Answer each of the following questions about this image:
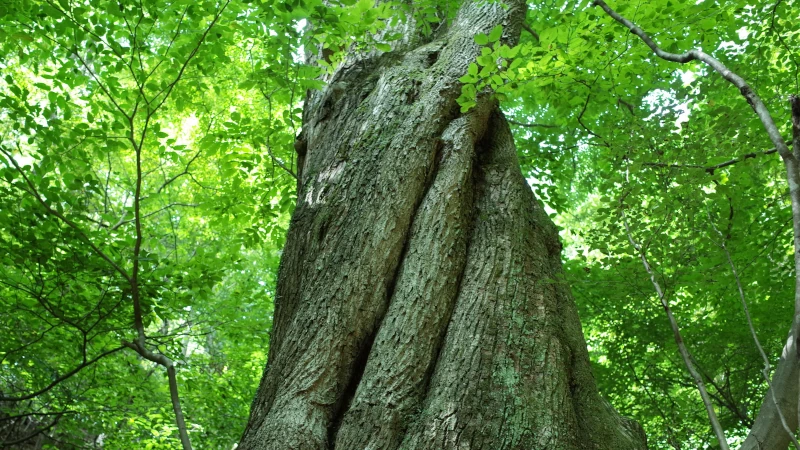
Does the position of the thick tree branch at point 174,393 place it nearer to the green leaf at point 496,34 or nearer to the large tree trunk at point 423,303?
the large tree trunk at point 423,303

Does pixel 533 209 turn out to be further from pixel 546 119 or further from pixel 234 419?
pixel 234 419

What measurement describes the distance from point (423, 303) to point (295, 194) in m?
3.70

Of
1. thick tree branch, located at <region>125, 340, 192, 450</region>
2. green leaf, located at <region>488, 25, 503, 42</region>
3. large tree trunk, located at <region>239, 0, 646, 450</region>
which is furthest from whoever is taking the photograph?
green leaf, located at <region>488, 25, 503, 42</region>

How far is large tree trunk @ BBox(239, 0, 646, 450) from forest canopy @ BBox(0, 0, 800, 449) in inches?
14.1

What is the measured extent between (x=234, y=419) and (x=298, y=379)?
19.9 ft

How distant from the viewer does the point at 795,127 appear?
1.54 metres

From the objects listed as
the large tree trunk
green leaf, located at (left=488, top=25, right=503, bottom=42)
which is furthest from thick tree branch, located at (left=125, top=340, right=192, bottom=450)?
green leaf, located at (left=488, top=25, right=503, bottom=42)

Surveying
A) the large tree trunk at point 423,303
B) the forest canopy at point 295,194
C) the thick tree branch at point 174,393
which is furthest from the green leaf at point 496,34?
the thick tree branch at point 174,393

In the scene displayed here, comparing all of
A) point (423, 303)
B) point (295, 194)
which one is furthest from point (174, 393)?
point (295, 194)

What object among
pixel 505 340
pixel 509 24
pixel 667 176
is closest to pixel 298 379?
pixel 505 340

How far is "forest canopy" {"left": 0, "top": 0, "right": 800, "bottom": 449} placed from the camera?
344cm

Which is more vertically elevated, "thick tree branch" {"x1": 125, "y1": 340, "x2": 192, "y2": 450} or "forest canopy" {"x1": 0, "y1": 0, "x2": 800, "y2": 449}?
"forest canopy" {"x1": 0, "y1": 0, "x2": 800, "y2": 449}

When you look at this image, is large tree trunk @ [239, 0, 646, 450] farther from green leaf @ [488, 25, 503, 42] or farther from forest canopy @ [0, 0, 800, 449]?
green leaf @ [488, 25, 503, 42]

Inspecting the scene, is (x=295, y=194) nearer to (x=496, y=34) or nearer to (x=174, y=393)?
(x=174, y=393)
